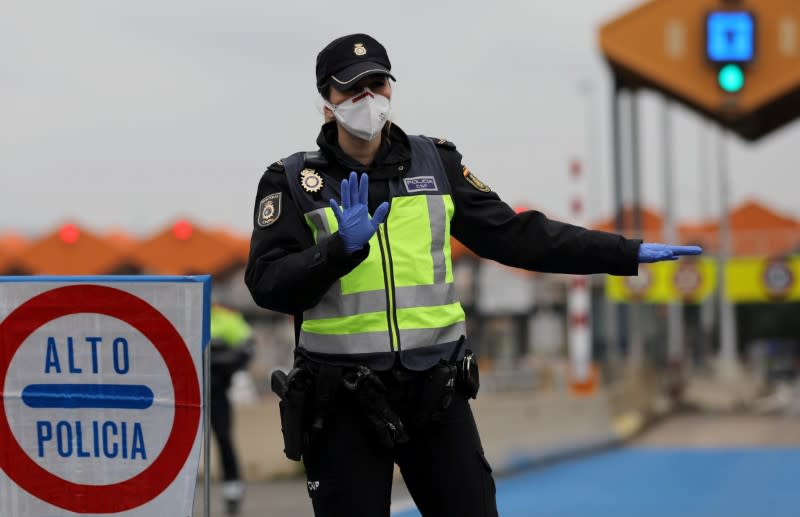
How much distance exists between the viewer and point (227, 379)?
11500 mm

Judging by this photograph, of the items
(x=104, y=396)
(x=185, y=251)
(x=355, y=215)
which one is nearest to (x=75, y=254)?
(x=185, y=251)

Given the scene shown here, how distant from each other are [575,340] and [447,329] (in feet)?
61.3

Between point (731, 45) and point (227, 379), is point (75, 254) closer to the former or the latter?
point (731, 45)

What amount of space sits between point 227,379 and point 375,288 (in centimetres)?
764

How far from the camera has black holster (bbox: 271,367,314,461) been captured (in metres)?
4.01

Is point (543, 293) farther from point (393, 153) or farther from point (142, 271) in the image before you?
point (393, 153)

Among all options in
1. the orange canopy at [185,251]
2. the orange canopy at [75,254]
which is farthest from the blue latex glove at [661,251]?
the orange canopy at [75,254]

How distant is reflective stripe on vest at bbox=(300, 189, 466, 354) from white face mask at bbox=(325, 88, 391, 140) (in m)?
0.18

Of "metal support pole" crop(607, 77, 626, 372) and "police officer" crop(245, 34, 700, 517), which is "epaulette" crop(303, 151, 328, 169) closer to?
"police officer" crop(245, 34, 700, 517)

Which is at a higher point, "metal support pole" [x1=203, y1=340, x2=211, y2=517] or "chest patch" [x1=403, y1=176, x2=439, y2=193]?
"chest patch" [x1=403, y1=176, x2=439, y2=193]

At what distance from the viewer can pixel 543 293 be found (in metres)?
39.8

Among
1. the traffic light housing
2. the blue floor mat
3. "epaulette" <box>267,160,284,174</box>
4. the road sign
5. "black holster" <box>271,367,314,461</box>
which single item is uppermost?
the road sign

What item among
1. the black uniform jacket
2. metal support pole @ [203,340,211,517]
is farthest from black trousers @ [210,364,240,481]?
the black uniform jacket

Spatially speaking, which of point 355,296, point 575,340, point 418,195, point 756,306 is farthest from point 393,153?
point 756,306
